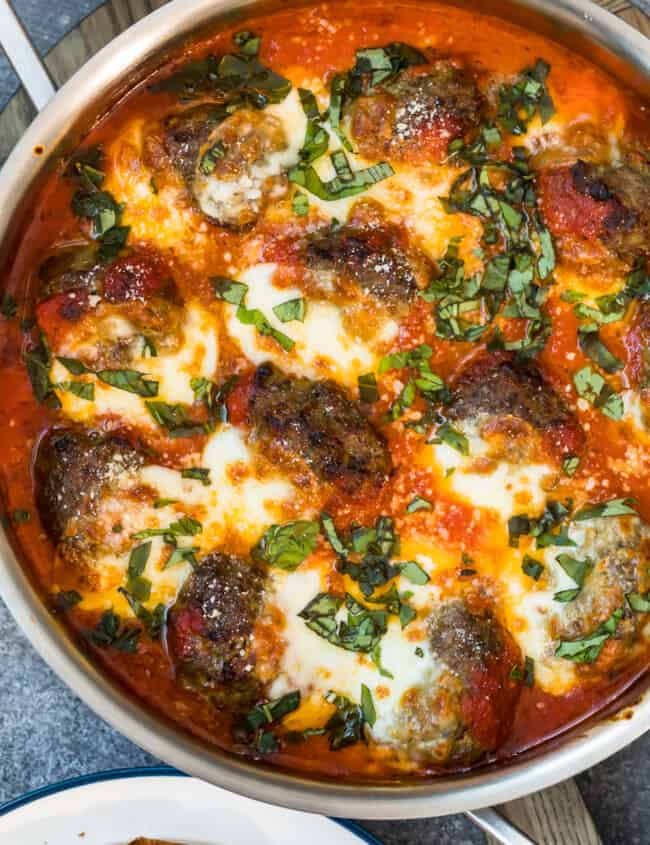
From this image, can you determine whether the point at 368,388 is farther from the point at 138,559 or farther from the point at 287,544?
the point at 138,559

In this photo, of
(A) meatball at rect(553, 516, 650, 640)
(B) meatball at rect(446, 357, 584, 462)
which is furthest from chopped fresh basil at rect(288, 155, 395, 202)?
(A) meatball at rect(553, 516, 650, 640)

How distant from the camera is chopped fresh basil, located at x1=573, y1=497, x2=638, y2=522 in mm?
3926

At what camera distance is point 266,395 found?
380cm

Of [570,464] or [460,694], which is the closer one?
[460,694]

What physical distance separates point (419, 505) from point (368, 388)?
44cm

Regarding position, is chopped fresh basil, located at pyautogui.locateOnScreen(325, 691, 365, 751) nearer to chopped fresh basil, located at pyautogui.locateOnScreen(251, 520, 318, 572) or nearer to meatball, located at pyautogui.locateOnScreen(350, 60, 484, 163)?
chopped fresh basil, located at pyautogui.locateOnScreen(251, 520, 318, 572)

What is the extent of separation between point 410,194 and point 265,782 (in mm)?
2052

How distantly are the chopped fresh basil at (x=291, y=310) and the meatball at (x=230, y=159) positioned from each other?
0.31m

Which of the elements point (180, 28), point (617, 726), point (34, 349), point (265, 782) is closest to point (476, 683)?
point (617, 726)

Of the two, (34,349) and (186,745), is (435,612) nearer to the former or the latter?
(186,745)

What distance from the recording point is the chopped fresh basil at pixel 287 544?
12.6 ft

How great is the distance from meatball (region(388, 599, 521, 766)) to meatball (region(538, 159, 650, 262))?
1330mm

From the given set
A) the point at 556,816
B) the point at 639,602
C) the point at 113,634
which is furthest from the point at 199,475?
the point at 556,816

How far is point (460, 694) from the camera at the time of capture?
379 centimetres
